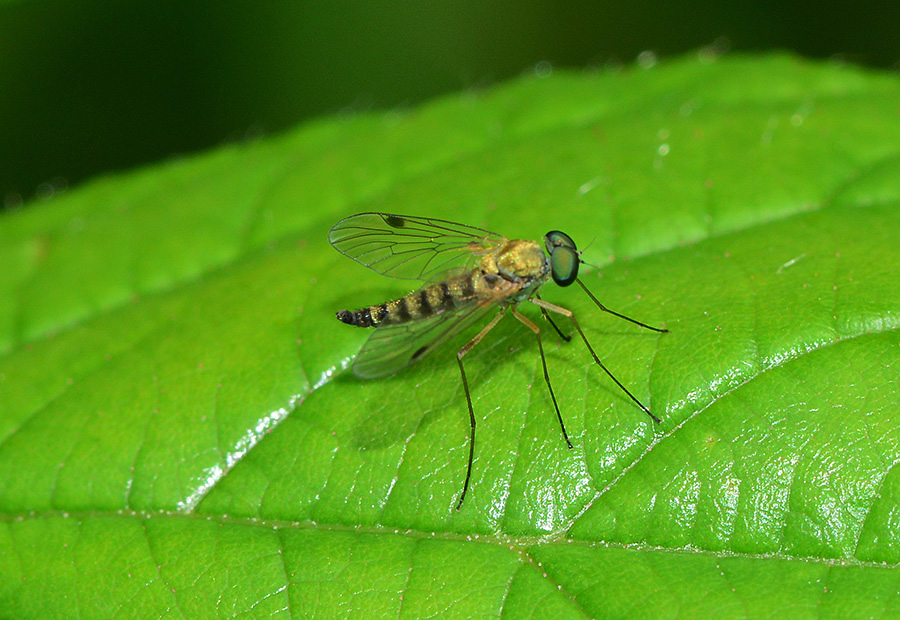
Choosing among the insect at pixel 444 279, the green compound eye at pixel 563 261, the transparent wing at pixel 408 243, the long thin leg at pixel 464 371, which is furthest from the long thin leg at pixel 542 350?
the transparent wing at pixel 408 243

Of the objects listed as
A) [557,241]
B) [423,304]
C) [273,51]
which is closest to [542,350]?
[557,241]

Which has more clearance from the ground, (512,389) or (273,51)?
(273,51)

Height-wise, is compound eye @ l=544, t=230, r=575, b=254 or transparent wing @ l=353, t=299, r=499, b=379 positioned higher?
compound eye @ l=544, t=230, r=575, b=254

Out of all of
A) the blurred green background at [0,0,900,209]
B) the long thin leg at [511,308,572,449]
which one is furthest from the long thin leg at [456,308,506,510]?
the blurred green background at [0,0,900,209]

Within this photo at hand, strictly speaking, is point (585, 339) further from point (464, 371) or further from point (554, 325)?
point (464, 371)

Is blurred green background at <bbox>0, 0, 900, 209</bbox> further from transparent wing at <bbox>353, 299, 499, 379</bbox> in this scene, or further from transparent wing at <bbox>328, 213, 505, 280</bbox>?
transparent wing at <bbox>353, 299, 499, 379</bbox>

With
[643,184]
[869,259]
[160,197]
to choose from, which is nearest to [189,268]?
[160,197]
